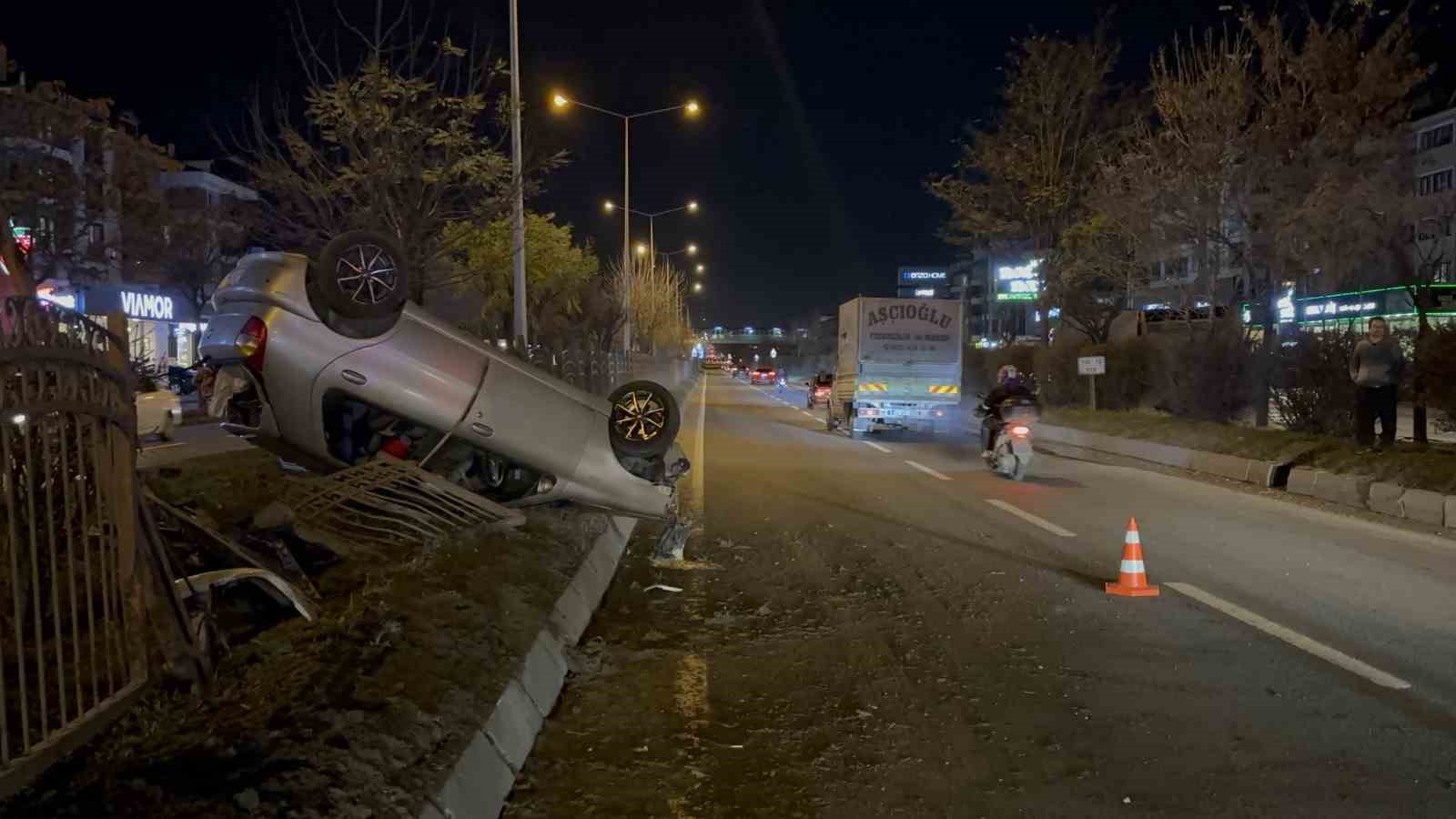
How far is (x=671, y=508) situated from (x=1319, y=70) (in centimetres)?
1914

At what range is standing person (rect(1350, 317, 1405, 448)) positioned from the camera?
1467cm

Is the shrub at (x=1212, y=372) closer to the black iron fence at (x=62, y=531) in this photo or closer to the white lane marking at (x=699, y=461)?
the white lane marking at (x=699, y=461)

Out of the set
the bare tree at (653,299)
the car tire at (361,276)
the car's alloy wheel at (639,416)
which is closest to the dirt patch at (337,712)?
the car tire at (361,276)

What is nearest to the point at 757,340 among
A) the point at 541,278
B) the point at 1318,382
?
the point at 541,278

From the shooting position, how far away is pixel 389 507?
8039 millimetres

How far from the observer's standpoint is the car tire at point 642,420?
9.28 metres

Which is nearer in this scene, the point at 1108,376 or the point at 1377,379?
the point at 1377,379

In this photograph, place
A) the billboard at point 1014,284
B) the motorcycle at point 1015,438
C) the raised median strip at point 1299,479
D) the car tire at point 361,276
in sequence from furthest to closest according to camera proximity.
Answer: the billboard at point 1014,284
the motorcycle at point 1015,438
the raised median strip at point 1299,479
the car tire at point 361,276

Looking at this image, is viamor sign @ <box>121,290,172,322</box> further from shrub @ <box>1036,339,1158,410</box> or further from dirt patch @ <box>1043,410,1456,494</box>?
dirt patch @ <box>1043,410,1456,494</box>

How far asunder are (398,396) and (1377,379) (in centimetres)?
1292

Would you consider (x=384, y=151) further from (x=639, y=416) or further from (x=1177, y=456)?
(x=1177, y=456)

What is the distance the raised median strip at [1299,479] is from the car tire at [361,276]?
37.3 feet

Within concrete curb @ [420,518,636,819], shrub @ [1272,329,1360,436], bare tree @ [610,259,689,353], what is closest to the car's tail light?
concrete curb @ [420,518,636,819]

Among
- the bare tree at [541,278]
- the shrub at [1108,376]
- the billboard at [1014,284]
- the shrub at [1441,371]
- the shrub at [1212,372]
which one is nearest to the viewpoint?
the shrub at [1441,371]
